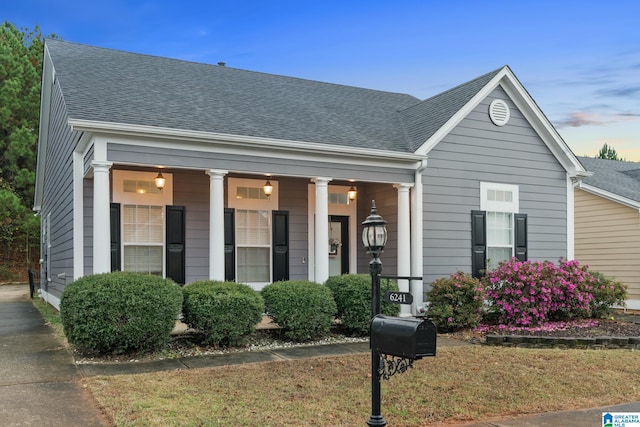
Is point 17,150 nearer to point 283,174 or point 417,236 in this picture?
point 283,174

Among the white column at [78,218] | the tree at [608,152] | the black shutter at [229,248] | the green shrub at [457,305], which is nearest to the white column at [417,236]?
the green shrub at [457,305]

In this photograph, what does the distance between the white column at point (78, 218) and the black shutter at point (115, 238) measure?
0.52 meters

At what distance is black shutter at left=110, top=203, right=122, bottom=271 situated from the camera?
10406 millimetres

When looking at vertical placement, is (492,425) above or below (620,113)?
below

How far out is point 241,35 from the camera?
57.0ft

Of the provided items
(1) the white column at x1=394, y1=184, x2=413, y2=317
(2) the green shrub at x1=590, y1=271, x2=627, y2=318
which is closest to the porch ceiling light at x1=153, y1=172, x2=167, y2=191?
(1) the white column at x1=394, y1=184, x2=413, y2=317

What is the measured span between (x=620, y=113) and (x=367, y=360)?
1532cm

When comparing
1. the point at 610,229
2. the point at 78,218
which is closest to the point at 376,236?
the point at 78,218

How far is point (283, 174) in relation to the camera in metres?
10.4

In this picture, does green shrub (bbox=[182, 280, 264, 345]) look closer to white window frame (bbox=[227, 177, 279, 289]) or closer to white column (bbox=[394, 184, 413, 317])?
white window frame (bbox=[227, 177, 279, 289])

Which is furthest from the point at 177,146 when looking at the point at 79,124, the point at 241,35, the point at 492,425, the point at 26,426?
the point at 241,35

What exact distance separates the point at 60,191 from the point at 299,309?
7.58 meters

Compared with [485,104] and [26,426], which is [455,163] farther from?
[26,426]

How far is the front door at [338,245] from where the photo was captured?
12898 mm
